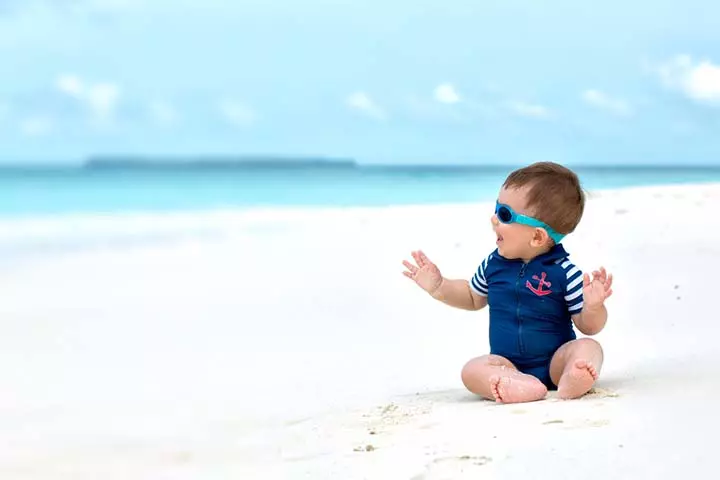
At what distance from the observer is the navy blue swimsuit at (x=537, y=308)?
129 inches

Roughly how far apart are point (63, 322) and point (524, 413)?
3656 millimetres

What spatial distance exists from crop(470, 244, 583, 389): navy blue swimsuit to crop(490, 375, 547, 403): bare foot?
0.69ft

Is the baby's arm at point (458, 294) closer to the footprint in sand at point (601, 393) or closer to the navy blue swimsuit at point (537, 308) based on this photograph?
the navy blue swimsuit at point (537, 308)

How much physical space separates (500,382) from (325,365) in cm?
139

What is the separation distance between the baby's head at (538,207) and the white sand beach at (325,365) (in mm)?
558

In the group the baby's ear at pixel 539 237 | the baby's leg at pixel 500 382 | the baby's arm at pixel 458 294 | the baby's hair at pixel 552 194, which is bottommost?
the baby's leg at pixel 500 382

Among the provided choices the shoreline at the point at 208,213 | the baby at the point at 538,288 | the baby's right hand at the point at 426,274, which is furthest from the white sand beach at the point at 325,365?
the shoreline at the point at 208,213

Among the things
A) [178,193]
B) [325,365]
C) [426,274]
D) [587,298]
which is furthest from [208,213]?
[587,298]

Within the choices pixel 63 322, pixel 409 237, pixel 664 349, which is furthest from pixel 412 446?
pixel 409 237

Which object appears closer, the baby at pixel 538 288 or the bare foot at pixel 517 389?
the bare foot at pixel 517 389

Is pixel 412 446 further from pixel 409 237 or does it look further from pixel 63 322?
Answer: pixel 409 237

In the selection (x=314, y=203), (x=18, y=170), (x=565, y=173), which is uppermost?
(x=18, y=170)

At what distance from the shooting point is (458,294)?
3557 mm

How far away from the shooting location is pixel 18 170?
109 feet
